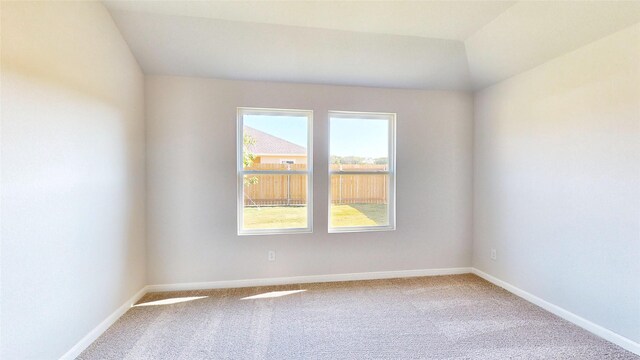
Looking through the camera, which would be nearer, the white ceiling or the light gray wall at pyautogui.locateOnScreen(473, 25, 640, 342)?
the light gray wall at pyautogui.locateOnScreen(473, 25, 640, 342)

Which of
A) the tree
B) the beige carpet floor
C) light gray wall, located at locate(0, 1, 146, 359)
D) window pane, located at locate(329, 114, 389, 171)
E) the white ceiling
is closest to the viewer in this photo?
light gray wall, located at locate(0, 1, 146, 359)

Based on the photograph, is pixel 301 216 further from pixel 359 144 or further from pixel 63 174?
pixel 63 174

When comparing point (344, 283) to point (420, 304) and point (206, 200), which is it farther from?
point (206, 200)

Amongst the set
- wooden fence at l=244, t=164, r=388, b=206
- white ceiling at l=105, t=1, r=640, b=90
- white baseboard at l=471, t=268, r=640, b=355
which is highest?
white ceiling at l=105, t=1, r=640, b=90

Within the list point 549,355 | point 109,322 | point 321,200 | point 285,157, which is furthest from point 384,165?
point 109,322

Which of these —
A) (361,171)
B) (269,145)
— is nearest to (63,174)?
(269,145)

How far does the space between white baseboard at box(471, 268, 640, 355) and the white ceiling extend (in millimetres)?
2307

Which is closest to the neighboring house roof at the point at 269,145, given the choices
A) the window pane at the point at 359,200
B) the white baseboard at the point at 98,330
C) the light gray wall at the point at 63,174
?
the window pane at the point at 359,200

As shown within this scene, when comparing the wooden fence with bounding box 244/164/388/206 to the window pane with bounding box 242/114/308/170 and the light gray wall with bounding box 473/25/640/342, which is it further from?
the light gray wall with bounding box 473/25/640/342

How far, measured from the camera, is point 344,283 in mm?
3256

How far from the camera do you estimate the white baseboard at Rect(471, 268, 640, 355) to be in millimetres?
2016

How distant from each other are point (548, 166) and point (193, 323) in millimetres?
3573

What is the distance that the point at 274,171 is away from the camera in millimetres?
3264

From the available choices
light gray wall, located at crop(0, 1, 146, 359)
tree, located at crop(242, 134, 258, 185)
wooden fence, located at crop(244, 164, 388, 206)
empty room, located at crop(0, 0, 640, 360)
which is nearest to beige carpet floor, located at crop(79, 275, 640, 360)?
empty room, located at crop(0, 0, 640, 360)
